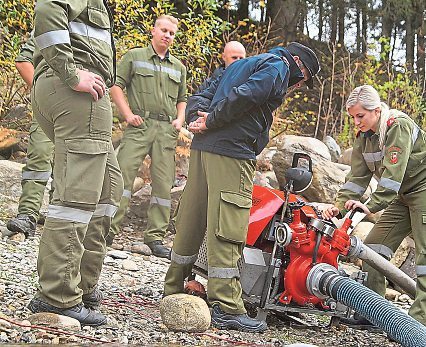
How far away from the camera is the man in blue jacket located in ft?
15.0

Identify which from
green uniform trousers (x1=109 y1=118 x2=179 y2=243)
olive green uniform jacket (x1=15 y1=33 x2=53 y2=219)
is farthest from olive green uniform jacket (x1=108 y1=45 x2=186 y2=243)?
olive green uniform jacket (x1=15 y1=33 x2=53 y2=219)

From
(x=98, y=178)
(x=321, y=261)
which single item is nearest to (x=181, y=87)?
(x=321, y=261)

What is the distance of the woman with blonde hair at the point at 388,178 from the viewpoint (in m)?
5.14

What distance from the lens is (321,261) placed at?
4.93 metres

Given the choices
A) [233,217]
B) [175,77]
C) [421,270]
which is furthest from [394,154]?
[175,77]

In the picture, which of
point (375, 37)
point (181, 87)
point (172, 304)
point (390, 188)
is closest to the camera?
point (172, 304)

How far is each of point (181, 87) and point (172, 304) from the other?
377 centimetres

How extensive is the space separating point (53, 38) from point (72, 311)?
149cm

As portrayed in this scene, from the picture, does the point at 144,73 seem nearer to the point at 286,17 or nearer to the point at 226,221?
the point at 226,221

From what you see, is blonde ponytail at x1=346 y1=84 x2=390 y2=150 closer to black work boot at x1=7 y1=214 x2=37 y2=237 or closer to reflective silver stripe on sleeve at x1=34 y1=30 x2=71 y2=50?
reflective silver stripe on sleeve at x1=34 y1=30 x2=71 y2=50

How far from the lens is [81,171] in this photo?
3.90 m

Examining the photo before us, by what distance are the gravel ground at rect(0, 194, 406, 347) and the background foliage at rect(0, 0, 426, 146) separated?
401 cm

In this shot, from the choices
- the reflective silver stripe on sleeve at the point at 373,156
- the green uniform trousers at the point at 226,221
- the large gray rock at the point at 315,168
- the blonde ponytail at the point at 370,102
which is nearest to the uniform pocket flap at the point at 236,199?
the green uniform trousers at the point at 226,221

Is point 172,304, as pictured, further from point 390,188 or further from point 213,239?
point 390,188
